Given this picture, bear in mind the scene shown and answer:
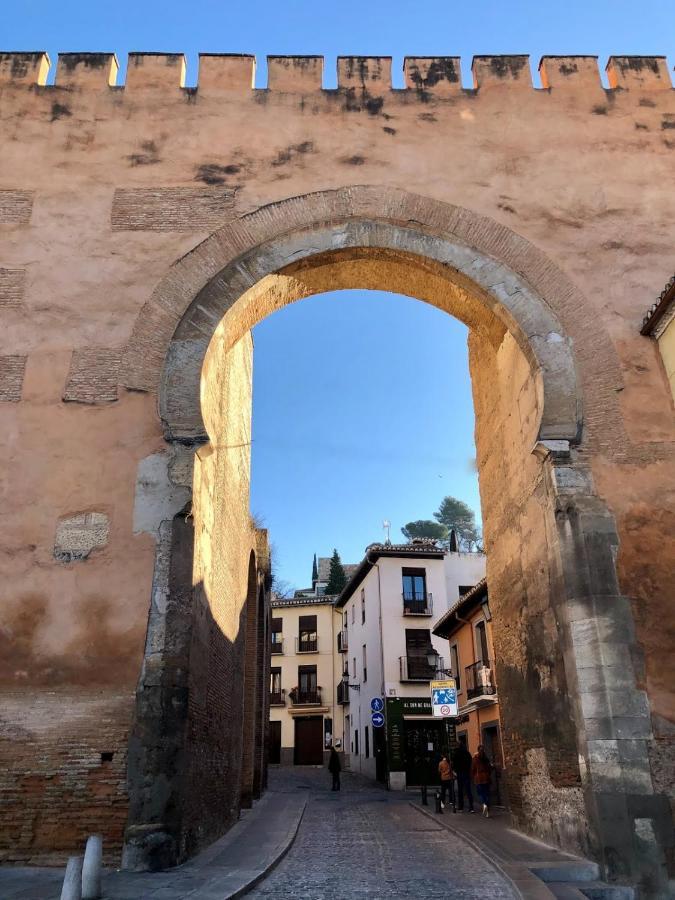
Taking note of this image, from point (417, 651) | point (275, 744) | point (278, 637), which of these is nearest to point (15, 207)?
point (417, 651)

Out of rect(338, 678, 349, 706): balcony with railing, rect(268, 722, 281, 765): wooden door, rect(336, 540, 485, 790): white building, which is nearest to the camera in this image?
rect(336, 540, 485, 790): white building

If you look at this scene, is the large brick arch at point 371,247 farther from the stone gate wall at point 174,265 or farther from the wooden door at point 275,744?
the wooden door at point 275,744

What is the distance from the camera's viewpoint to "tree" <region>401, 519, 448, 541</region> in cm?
5759

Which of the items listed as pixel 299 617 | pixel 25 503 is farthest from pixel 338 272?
pixel 299 617

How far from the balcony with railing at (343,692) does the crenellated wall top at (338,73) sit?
2517 centimetres

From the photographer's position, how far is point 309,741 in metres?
33.2

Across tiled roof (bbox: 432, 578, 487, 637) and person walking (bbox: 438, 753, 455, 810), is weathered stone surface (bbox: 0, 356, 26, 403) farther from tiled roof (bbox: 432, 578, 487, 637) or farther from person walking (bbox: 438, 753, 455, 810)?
person walking (bbox: 438, 753, 455, 810)

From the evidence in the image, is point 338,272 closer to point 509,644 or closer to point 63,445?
point 63,445

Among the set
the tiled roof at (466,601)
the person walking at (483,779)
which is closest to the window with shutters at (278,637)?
the tiled roof at (466,601)

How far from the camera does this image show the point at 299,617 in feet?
115

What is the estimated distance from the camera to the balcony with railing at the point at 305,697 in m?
33.4

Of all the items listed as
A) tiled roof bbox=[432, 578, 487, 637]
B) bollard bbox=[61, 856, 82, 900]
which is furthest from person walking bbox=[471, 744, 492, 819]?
bollard bbox=[61, 856, 82, 900]

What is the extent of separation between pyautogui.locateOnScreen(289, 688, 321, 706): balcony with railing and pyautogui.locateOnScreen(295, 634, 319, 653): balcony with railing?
1.72 m

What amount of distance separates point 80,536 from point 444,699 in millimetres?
7565
